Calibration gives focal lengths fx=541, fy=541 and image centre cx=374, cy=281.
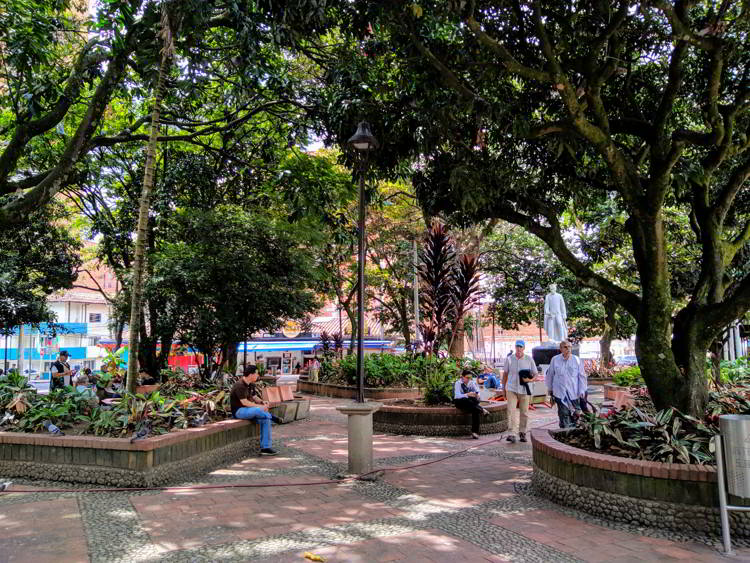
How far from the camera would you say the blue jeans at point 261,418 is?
27.2 feet

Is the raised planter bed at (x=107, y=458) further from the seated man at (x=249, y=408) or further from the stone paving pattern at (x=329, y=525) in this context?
the seated man at (x=249, y=408)

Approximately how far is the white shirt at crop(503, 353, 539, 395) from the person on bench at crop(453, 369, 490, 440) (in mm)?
670

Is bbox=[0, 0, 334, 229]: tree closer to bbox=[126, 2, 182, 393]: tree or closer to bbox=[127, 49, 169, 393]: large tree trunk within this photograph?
bbox=[126, 2, 182, 393]: tree

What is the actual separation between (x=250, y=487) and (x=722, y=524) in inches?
187

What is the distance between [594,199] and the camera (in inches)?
398

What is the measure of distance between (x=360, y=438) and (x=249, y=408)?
7.19 feet

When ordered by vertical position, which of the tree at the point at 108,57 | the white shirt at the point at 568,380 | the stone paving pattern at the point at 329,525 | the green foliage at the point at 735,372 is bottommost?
the stone paving pattern at the point at 329,525

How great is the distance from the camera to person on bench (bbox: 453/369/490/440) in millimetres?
9977

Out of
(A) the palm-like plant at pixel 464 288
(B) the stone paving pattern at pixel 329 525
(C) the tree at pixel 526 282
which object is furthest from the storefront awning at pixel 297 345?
(B) the stone paving pattern at pixel 329 525

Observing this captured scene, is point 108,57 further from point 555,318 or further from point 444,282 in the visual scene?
point 555,318

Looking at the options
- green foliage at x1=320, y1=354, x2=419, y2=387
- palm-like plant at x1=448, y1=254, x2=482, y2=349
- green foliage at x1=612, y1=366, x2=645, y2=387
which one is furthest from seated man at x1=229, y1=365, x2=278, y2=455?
green foliage at x1=612, y1=366, x2=645, y2=387

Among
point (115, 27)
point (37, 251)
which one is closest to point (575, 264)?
point (115, 27)

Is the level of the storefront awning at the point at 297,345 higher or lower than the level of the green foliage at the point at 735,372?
higher

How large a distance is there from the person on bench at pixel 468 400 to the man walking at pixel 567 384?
61.5 inches
